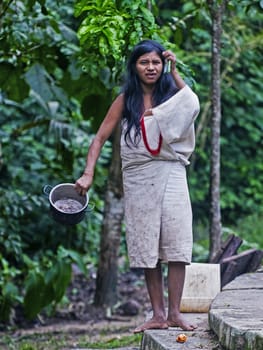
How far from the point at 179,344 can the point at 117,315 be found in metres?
3.77

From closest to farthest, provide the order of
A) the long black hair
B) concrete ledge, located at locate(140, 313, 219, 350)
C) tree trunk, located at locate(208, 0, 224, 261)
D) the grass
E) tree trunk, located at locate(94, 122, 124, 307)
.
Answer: concrete ledge, located at locate(140, 313, 219, 350)
the long black hair
the grass
tree trunk, located at locate(208, 0, 224, 261)
tree trunk, located at locate(94, 122, 124, 307)

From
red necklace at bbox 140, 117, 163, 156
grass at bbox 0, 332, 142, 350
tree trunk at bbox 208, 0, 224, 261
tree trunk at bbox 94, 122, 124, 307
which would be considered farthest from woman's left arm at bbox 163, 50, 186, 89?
tree trunk at bbox 94, 122, 124, 307

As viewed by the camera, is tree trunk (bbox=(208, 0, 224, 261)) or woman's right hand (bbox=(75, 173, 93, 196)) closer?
woman's right hand (bbox=(75, 173, 93, 196))

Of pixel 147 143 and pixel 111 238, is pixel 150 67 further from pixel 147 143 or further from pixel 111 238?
pixel 111 238

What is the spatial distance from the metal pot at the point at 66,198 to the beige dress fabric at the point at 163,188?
26 centimetres

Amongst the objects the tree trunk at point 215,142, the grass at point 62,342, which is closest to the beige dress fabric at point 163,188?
the grass at point 62,342

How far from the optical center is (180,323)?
175 inches

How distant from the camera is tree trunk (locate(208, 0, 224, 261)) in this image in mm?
6719

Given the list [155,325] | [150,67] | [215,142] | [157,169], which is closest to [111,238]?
[215,142]

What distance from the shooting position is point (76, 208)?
4344mm

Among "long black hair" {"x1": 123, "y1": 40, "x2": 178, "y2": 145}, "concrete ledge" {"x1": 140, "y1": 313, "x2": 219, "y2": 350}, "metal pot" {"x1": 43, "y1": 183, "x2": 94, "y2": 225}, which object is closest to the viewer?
"concrete ledge" {"x1": 140, "y1": 313, "x2": 219, "y2": 350}

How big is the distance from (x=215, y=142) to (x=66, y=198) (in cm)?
254

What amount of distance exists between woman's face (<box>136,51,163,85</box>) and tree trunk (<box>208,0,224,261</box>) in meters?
2.35

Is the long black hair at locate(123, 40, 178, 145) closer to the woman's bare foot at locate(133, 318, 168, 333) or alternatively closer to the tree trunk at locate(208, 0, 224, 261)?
the woman's bare foot at locate(133, 318, 168, 333)
